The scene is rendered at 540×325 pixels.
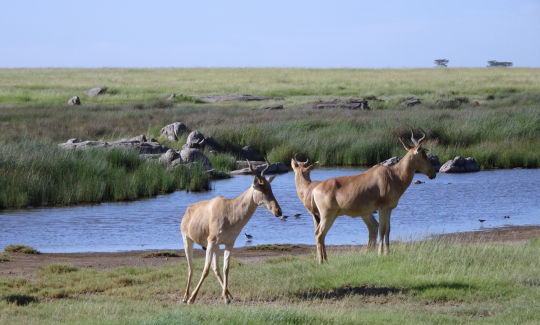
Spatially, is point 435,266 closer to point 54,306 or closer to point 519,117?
point 54,306

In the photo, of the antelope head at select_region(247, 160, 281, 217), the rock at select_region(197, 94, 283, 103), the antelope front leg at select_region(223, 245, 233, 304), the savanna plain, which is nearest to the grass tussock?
the savanna plain

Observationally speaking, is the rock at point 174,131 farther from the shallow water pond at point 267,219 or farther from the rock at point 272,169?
the shallow water pond at point 267,219

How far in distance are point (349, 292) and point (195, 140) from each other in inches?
739

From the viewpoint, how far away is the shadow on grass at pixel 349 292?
980 cm

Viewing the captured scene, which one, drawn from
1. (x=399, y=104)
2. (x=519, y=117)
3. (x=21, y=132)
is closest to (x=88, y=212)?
(x=21, y=132)

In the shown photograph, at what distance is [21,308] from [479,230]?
1045 cm

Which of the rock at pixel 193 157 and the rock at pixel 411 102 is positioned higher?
the rock at pixel 411 102

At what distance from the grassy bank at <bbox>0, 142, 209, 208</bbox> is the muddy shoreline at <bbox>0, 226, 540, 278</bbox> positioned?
20.5 ft

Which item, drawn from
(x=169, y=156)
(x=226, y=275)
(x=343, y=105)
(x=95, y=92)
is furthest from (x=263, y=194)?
(x=95, y=92)

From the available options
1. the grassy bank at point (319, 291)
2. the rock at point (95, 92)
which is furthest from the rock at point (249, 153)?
the rock at point (95, 92)

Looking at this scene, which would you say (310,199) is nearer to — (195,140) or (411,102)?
(195,140)

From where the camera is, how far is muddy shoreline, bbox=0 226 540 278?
41.0 feet

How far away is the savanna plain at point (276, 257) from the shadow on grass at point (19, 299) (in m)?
0.02

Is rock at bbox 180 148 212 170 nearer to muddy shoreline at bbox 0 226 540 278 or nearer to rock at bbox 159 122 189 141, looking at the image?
rock at bbox 159 122 189 141
